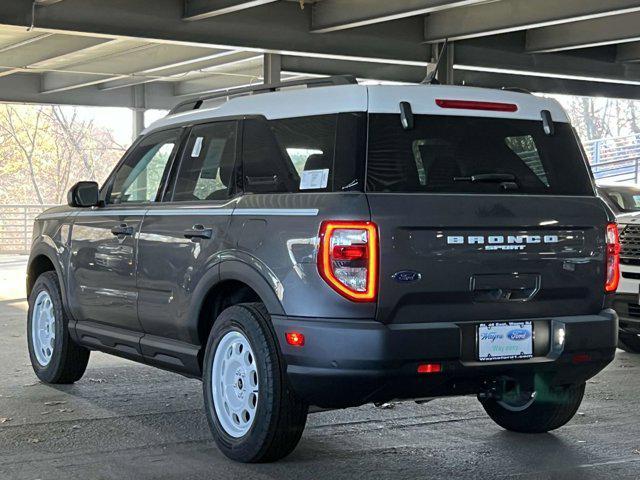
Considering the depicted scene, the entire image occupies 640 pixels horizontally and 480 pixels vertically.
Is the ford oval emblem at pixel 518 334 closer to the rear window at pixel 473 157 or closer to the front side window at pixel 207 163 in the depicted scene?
the rear window at pixel 473 157

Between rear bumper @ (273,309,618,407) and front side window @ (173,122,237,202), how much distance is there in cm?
115

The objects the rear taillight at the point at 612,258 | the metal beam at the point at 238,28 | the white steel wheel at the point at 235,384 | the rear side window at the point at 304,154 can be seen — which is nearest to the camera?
the rear side window at the point at 304,154

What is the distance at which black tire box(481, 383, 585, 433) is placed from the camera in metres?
6.39

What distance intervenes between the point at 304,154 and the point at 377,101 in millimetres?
469

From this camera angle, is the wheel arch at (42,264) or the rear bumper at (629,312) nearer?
the wheel arch at (42,264)

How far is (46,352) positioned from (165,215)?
2.24 m

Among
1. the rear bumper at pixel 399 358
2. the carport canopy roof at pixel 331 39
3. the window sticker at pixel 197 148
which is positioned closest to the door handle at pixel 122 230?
the window sticker at pixel 197 148

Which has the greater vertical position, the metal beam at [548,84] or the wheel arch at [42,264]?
the metal beam at [548,84]

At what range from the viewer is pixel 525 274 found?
5570 mm

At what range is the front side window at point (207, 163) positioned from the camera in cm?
626

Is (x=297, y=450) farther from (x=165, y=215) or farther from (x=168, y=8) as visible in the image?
(x=168, y=8)

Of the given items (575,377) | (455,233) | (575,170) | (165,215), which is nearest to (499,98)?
(575,170)

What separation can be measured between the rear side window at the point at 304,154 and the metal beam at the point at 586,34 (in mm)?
10485

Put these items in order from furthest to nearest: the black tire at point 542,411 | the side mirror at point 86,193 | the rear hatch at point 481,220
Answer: the side mirror at point 86,193 → the black tire at point 542,411 → the rear hatch at point 481,220
